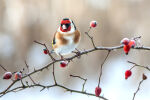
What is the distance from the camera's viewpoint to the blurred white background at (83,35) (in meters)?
2.64

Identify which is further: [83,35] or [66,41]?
[83,35]

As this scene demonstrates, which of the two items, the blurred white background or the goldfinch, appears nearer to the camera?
the goldfinch

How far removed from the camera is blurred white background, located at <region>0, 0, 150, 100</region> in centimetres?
264

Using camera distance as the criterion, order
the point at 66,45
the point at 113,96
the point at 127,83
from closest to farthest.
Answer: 1. the point at 66,45
2. the point at 113,96
3. the point at 127,83

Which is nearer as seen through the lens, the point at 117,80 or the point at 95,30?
the point at 95,30

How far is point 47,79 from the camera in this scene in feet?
9.12

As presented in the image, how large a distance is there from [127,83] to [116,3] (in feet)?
2.72

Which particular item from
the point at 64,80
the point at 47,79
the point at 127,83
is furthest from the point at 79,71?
the point at 127,83

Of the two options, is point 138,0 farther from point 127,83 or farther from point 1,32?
point 1,32

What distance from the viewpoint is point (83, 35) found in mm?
2584

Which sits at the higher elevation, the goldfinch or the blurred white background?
the goldfinch

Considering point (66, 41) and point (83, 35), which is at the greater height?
point (66, 41)

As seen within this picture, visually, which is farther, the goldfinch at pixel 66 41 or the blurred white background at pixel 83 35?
the blurred white background at pixel 83 35

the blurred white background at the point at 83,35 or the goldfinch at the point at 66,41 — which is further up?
the goldfinch at the point at 66,41
